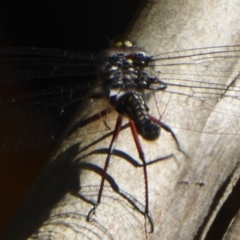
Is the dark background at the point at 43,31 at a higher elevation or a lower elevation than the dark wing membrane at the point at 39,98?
higher

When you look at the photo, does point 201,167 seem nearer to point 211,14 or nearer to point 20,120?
point 211,14

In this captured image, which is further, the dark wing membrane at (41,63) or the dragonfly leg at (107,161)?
the dark wing membrane at (41,63)

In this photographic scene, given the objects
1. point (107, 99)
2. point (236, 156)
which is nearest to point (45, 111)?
point (107, 99)

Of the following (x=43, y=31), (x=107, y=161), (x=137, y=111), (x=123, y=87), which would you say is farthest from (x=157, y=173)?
(x=43, y=31)

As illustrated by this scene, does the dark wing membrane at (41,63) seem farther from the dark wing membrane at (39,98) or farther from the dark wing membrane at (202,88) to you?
the dark wing membrane at (202,88)

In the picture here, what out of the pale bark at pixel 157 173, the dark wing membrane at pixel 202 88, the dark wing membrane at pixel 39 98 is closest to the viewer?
the pale bark at pixel 157 173

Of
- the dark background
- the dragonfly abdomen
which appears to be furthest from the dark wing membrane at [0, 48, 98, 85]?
the dark background

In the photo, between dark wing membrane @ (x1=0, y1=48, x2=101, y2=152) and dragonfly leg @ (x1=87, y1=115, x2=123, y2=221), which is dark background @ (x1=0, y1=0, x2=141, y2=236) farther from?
dragonfly leg @ (x1=87, y1=115, x2=123, y2=221)

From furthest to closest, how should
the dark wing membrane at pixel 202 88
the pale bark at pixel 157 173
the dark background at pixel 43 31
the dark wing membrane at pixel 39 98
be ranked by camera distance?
the dark background at pixel 43 31 < the dark wing membrane at pixel 39 98 < the dark wing membrane at pixel 202 88 < the pale bark at pixel 157 173

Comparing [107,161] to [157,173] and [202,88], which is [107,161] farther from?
[202,88]

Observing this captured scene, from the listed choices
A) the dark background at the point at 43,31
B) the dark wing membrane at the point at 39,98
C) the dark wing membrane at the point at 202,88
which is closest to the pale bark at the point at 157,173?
the dark wing membrane at the point at 202,88
